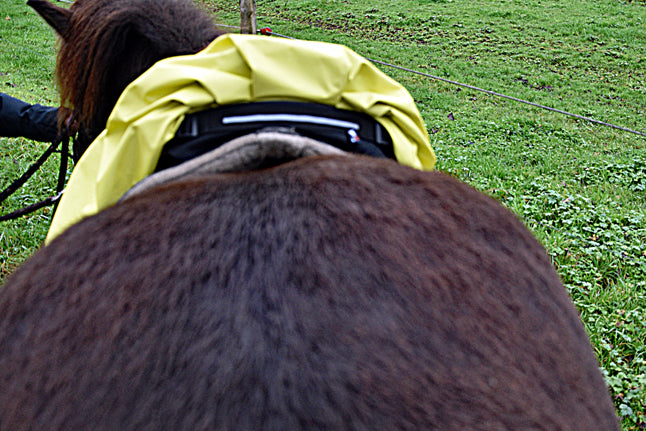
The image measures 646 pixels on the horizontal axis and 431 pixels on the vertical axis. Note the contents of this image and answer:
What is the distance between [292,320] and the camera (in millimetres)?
658

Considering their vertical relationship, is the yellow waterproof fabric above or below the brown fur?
above

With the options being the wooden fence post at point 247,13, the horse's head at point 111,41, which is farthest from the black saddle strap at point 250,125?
the wooden fence post at point 247,13

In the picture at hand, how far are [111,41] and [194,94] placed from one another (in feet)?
1.94

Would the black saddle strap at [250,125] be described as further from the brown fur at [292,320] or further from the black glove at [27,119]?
the black glove at [27,119]

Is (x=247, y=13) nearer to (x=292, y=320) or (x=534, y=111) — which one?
(x=534, y=111)

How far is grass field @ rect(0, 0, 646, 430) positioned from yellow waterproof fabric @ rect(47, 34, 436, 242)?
3.76 feet

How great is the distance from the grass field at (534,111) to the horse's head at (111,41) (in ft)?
2.04

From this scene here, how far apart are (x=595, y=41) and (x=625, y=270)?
437 inches

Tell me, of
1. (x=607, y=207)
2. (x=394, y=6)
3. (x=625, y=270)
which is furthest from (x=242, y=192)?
(x=394, y=6)

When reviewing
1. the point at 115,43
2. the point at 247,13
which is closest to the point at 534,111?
the point at 247,13

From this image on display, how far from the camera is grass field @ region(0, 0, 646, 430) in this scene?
10.3ft

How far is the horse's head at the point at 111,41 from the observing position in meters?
1.46

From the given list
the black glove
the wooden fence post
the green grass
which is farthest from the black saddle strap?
the wooden fence post

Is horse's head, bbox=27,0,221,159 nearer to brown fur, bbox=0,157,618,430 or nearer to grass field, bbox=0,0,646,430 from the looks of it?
grass field, bbox=0,0,646,430
